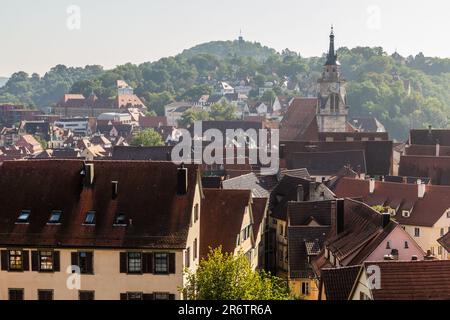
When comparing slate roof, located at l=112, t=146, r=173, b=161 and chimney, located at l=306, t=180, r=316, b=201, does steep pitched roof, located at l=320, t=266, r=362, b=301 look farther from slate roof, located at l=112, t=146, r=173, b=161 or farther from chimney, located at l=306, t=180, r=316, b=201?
slate roof, located at l=112, t=146, r=173, b=161

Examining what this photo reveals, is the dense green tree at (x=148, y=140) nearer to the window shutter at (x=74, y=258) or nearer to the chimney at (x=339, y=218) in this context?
the chimney at (x=339, y=218)

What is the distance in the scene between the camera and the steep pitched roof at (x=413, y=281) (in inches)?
971

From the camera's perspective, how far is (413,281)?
81.8 feet

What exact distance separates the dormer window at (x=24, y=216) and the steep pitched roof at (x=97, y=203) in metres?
0.18

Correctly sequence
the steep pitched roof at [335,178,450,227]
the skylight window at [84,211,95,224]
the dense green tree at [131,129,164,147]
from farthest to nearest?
the dense green tree at [131,129,164,147] → the steep pitched roof at [335,178,450,227] → the skylight window at [84,211,95,224]

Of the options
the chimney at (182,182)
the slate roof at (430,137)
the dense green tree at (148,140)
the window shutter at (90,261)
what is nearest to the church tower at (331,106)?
the slate roof at (430,137)

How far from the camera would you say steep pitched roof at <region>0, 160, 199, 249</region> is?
34.4 metres

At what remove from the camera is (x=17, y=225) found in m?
35.3

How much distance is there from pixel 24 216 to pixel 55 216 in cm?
145

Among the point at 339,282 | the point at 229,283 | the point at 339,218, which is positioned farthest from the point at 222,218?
the point at 339,282

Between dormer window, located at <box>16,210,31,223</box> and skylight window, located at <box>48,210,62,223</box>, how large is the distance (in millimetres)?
1067

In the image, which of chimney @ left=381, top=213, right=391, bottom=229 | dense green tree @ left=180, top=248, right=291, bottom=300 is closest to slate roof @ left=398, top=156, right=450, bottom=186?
chimney @ left=381, top=213, right=391, bottom=229

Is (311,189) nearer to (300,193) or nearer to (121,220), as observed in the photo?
(300,193)
